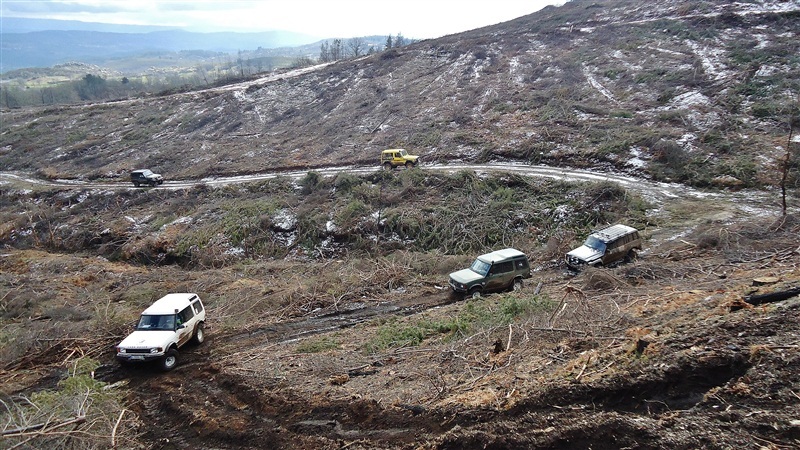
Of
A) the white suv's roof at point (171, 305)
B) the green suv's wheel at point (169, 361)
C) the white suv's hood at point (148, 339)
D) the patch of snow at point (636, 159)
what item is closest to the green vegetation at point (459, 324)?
the green suv's wheel at point (169, 361)

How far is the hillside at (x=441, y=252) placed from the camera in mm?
6508

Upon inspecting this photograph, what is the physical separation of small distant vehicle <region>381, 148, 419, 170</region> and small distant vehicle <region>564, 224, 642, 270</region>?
52.1 ft

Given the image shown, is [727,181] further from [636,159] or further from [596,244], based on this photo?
[596,244]

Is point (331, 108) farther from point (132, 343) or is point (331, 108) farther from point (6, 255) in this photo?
point (132, 343)

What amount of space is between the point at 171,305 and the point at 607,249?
49.8ft

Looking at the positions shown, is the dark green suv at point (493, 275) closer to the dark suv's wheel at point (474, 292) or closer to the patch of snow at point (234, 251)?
the dark suv's wheel at point (474, 292)

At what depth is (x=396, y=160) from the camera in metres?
30.4

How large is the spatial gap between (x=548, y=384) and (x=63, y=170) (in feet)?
168

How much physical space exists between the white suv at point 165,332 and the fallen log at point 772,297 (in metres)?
13.1

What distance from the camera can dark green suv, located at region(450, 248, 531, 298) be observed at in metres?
15.1

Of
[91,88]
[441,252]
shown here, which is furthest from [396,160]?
[91,88]

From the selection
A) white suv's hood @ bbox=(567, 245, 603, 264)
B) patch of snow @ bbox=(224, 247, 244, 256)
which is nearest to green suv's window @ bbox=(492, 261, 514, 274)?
white suv's hood @ bbox=(567, 245, 603, 264)

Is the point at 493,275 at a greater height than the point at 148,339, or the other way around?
the point at 148,339

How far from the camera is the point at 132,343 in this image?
11172mm
